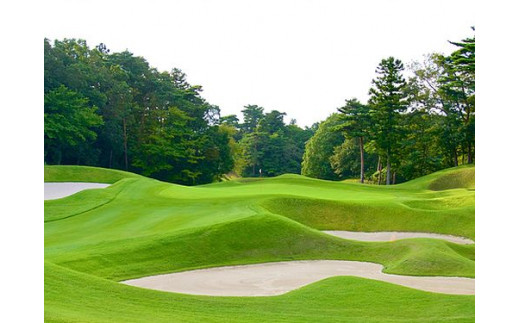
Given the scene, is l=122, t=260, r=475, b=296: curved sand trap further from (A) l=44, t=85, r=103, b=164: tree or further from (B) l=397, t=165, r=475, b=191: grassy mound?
(A) l=44, t=85, r=103, b=164: tree

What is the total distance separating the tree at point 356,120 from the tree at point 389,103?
6.95 ft

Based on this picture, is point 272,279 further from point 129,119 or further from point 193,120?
point 193,120

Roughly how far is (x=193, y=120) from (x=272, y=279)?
40817mm

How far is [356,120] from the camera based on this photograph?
46500mm

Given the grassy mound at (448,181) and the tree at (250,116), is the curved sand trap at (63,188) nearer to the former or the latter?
the grassy mound at (448,181)

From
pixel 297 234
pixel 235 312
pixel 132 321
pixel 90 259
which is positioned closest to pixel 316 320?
pixel 235 312

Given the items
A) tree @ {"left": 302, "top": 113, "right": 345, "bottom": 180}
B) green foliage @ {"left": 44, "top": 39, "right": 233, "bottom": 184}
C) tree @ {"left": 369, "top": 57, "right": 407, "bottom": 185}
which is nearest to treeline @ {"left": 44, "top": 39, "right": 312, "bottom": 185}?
green foliage @ {"left": 44, "top": 39, "right": 233, "bottom": 184}

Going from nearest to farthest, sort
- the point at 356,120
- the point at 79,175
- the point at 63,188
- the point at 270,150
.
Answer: the point at 63,188, the point at 79,175, the point at 356,120, the point at 270,150

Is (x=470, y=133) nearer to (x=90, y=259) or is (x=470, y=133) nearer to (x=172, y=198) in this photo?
(x=172, y=198)

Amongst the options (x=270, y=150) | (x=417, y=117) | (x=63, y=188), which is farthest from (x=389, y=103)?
(x=63, y=188)

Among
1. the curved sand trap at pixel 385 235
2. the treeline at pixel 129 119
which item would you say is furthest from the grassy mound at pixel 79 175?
the curved sand trap at pixel 385 235

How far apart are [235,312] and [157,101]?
44568 mm

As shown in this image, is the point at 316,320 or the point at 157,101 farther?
the point at 157,101
